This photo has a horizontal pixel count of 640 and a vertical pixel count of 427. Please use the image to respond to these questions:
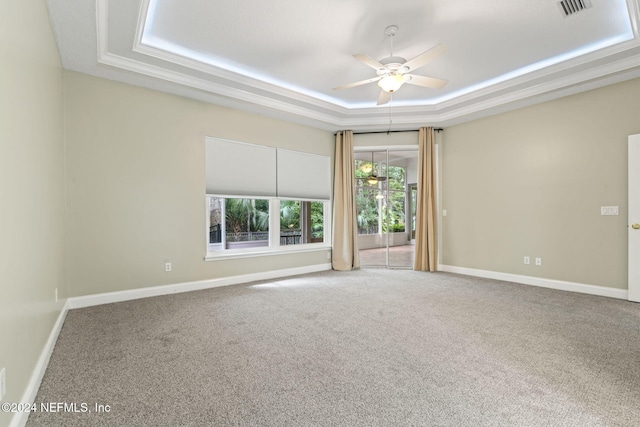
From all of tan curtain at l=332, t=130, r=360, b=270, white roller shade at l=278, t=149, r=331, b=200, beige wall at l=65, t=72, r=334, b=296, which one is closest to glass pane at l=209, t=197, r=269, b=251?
beige wall at l=65, t=72, r=334, b=296

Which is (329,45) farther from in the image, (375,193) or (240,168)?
(375,193)

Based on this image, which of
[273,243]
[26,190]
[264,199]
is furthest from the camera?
[273,243]

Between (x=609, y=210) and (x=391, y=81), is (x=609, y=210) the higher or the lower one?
the lower one

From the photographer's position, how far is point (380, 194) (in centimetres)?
733

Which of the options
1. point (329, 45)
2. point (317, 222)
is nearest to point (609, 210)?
point (329, 45)

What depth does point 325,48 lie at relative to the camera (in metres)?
3.75

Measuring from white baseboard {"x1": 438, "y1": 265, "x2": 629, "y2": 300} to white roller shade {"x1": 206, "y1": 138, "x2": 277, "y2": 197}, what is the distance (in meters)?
3.86

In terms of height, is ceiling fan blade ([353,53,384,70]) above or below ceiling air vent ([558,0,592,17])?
below

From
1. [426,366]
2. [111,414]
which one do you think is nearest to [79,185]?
[111,414]

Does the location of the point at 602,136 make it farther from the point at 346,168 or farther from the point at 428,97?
the point at 346,168

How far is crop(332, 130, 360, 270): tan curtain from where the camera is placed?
621cm

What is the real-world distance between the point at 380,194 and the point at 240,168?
3561 millimetres

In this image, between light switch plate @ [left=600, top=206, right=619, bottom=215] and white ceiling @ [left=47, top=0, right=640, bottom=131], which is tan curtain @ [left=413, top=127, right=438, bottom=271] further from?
light switch plate @ [left=600, top=206, right=619, bottom=215]

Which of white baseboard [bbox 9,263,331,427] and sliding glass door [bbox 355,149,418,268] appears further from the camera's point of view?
sliding glass door [bbox 355,149,418,268]
